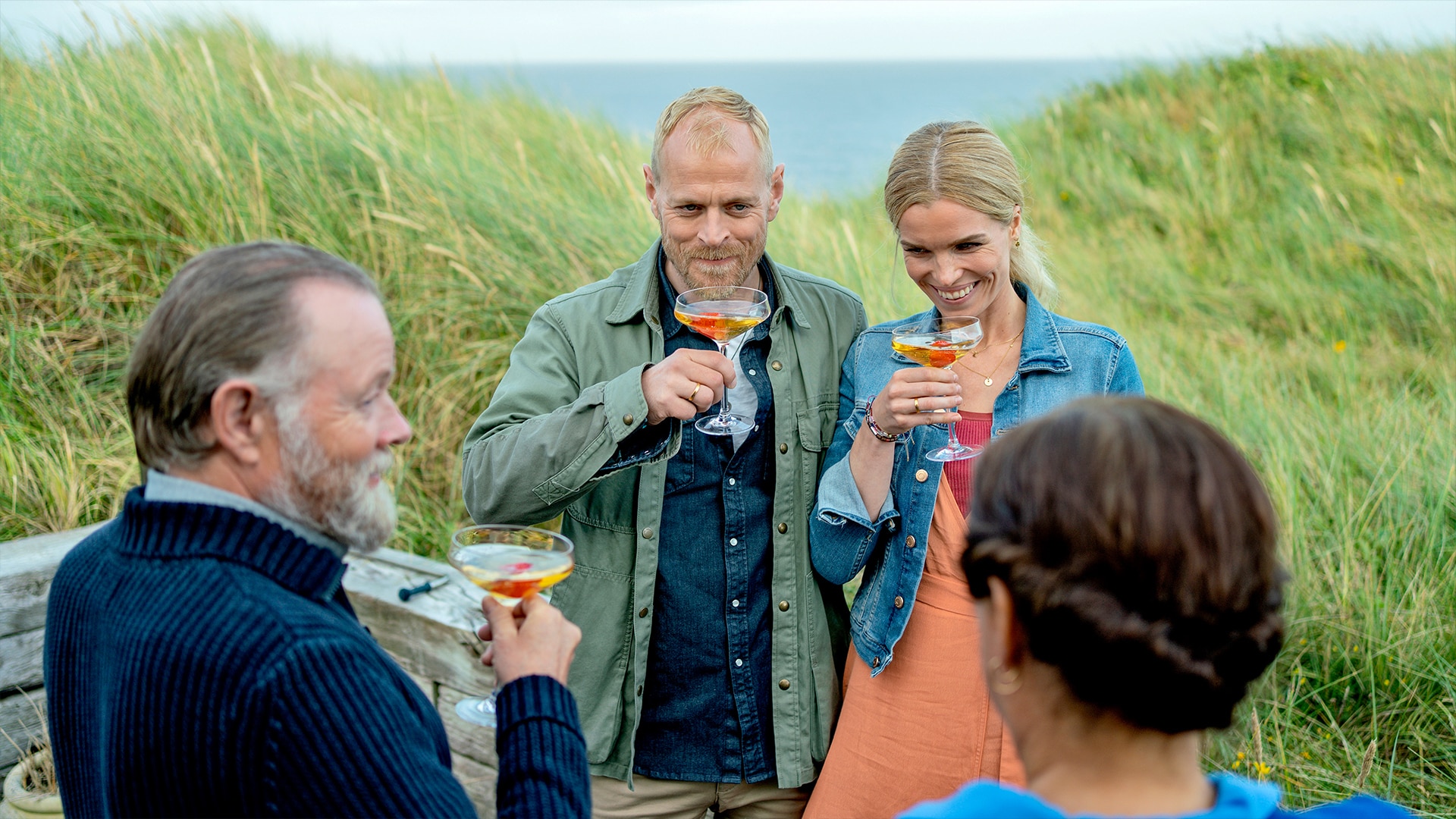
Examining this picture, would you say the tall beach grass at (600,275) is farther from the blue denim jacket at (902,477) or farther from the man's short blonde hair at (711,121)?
the man's short blonde hair at (711,121)

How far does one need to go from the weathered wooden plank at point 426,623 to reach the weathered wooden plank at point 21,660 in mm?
1178

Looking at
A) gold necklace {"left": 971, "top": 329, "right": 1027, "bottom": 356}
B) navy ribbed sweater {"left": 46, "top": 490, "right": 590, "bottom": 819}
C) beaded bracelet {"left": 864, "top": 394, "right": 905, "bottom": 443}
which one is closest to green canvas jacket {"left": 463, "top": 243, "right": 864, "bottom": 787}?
beaded bracelet {"left": 864, "top": 394, "right": 905, "bottom": 443}

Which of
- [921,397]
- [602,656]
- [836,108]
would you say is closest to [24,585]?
[602,656]

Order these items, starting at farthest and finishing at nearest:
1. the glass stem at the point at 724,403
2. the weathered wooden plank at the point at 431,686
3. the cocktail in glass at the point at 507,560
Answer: the weathered wooden plank at the point at 431,686, the glass stem at the point at 724,403, the cocktail in glass at the point at 507,560

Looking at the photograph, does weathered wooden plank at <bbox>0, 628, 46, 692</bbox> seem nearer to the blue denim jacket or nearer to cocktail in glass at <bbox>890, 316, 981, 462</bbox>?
the blue denim jacket

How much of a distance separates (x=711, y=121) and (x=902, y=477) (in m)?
1.11

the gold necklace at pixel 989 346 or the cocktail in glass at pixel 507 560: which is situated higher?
the gold necklace at pixel 989 346

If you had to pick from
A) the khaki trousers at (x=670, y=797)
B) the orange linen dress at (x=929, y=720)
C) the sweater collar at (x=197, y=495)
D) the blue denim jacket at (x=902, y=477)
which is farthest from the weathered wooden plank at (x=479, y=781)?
the sweater collar at (x=197, y=495)

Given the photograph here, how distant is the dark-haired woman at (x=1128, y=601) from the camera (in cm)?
138

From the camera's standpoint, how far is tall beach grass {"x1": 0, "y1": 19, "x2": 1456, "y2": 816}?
4.14 metres

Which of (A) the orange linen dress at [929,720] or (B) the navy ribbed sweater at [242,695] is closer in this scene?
(B) the navy ribbed sweater at [242,695]

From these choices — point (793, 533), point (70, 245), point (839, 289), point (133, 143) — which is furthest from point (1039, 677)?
point (133, 143)

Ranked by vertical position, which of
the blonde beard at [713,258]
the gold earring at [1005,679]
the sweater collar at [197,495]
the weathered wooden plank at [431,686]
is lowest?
the weathered wooden plank at [431,686]

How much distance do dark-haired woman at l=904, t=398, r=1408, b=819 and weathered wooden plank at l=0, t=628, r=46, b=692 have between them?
4.00 m
